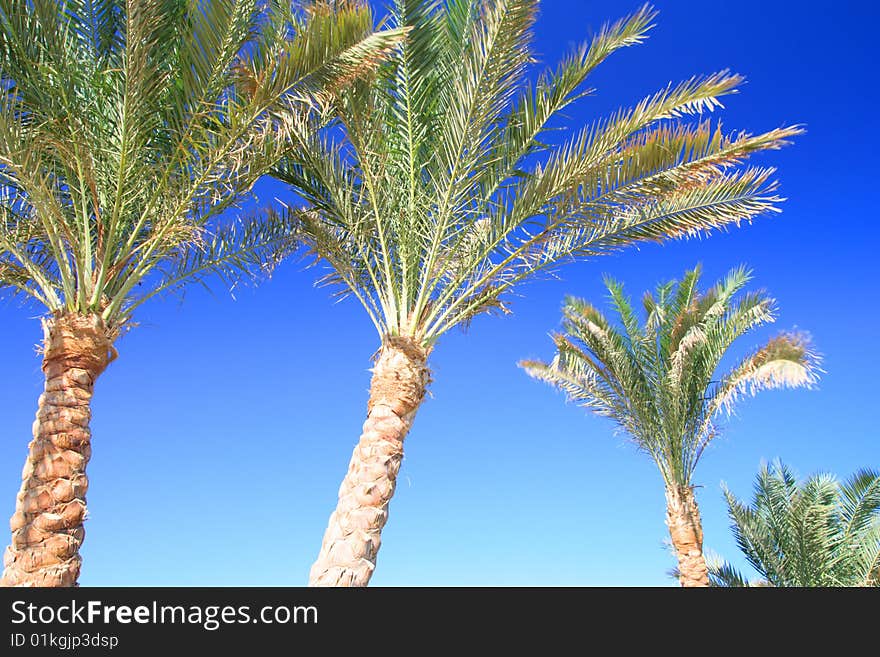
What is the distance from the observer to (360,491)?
24.6 ft

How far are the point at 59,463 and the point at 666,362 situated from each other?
10.4 metres

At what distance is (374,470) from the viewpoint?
24.9ft

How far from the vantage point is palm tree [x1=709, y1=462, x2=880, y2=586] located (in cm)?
1508

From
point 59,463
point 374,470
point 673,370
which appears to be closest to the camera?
point 59,463

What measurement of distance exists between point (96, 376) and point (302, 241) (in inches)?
132

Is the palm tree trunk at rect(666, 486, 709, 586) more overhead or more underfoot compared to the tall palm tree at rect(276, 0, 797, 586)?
more underfoot

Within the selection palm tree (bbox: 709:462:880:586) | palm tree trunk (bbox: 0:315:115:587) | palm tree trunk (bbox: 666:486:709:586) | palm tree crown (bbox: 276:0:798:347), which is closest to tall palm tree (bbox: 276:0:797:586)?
palm tree crown (bbox: 276:0:798:347)

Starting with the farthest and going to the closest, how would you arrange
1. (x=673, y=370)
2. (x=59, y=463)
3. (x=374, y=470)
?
(x=673, y=370), (x=374, y=470), (x=59, y=463)

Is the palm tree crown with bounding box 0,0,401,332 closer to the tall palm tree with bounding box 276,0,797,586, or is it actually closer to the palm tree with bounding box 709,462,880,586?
the tall palm tree with bounding box 276,0,797,586

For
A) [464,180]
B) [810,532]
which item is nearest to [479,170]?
[464,180]

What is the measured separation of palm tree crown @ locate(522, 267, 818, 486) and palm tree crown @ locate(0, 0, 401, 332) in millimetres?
7692

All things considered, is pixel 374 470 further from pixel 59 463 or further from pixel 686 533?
pixel 686 533
